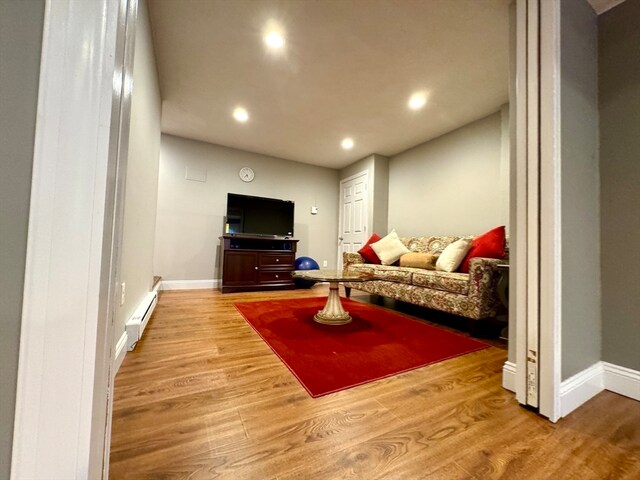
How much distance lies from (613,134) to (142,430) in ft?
8.37

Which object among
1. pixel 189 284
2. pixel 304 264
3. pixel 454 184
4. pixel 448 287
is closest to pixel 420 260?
pixel 448 287

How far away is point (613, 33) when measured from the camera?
133 cm

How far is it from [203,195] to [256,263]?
4.54ft

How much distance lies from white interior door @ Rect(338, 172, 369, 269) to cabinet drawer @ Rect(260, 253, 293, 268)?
50.1 inches

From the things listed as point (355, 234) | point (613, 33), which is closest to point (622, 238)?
point (613, 33)

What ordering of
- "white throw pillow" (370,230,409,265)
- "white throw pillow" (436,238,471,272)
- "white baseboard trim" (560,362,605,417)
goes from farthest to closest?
1. "white throw pillow" (370,230,409,265)
2. "white throw pillow" (436,238,471,272)
3. "white baseboard trim" (560,362,605,417)

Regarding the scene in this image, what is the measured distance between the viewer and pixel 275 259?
383 centimetres

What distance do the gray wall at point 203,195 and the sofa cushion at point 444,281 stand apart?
261 cm

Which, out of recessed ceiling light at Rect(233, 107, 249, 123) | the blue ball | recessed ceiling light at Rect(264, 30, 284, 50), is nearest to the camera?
recessed ceiling light at Rect(264, 30, 284, 50)

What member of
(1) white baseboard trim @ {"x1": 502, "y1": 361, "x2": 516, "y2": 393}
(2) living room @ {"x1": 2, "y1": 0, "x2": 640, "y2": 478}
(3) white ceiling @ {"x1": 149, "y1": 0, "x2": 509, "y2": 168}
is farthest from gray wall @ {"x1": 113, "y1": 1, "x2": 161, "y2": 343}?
(1) white baseboard trim @ {"x1": 502, "y1": 361, "x2": 516, "y2": 393}

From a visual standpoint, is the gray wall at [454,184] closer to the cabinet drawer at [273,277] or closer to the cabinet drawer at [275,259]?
the cabinet drawer at [275,259]

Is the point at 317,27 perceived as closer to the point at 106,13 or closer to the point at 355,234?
the point at 106,13

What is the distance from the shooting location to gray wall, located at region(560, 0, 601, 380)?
1134mm

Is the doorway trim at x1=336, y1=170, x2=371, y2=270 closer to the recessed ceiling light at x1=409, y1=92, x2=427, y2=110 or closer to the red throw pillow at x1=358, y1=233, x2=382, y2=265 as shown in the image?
the red throw pillow at x1=358, y1=233, x2=382, y2=265
